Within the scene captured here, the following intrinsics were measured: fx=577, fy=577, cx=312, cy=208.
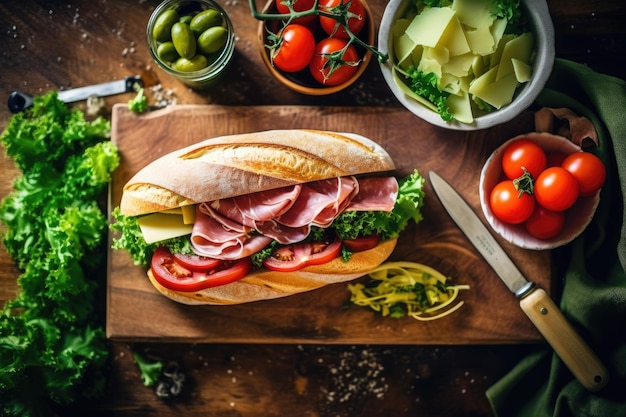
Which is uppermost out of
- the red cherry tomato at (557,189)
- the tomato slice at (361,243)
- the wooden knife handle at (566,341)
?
the red cherry tomato at (557,189)

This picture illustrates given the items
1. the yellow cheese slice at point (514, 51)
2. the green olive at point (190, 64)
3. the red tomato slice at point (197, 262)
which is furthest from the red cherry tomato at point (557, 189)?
the green olive at point (190, 64)

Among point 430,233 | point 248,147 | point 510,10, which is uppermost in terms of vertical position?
point 510,10

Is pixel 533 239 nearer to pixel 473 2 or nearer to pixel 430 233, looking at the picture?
pixel 430 233

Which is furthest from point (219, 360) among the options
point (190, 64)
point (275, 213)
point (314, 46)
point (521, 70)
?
point (521, 70)

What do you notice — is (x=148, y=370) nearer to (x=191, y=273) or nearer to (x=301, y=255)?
(x=191, y=273)

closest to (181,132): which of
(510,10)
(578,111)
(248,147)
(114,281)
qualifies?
(248,147)

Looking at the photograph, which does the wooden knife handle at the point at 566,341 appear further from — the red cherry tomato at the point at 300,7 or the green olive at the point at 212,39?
the green olive at the point at 212,39
